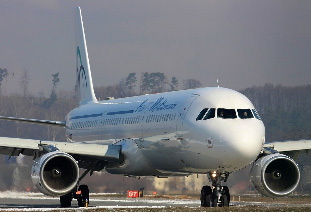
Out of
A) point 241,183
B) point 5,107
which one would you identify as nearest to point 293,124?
point 241,183

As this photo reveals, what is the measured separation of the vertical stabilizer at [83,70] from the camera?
4812 centimetres

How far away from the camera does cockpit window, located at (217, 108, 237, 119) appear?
96.0 ft

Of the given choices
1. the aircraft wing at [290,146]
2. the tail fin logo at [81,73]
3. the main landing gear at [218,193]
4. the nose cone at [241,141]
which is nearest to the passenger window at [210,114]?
the nose cone at [241,141]

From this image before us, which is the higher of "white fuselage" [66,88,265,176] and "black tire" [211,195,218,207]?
"white fuselage" [66,88,265,176]

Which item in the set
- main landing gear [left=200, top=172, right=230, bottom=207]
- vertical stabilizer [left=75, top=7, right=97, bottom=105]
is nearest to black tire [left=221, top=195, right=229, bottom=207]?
main landing gear [left=200, top=172, right=230, bottom=207]

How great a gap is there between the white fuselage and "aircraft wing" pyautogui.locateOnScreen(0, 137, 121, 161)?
0.74 metres

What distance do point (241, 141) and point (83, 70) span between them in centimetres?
2282

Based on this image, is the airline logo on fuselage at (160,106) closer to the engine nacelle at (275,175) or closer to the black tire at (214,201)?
the engine nacelle at (275,175)

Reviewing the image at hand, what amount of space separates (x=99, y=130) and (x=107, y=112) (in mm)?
1027

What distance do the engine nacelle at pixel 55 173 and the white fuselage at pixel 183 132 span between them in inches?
147

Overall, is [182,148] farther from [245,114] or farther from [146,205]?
[146,205]

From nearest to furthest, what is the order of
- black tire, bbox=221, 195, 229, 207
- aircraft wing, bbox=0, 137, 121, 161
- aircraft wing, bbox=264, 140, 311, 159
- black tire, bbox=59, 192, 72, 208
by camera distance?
1. black tire, bbox=221, 195, 229, 207
2. aircraft wing, bbox=0, 137, 121, 161
3. aircraft wing, bbox=264, 140, 311, 159
4. black tire, bbox=59, 192, 72, 208

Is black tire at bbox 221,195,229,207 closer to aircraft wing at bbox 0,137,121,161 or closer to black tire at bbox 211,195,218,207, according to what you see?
black tire at bbox 211,195,218,207

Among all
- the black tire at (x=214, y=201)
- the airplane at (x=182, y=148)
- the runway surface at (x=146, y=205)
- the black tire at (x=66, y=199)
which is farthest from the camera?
the black tire at (x=66, y=199)
